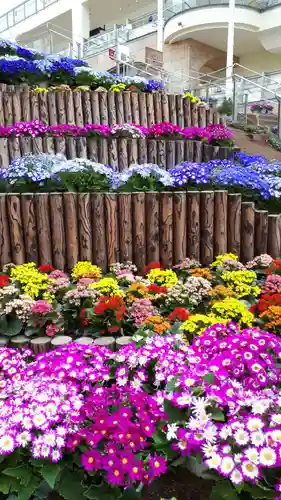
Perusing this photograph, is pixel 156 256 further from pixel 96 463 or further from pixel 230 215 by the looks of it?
pixel 96 463

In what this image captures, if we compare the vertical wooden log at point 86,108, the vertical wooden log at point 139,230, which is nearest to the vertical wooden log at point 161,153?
the vertical wooden log at point 86,108

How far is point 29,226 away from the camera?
128 inches

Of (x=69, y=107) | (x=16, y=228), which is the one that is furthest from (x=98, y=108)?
(x=16, y=228)

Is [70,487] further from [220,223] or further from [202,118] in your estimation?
[202,118]

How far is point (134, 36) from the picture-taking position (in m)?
22.1

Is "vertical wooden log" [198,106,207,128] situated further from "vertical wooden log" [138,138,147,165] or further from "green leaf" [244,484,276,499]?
"green leaf" [244,484,276,499]

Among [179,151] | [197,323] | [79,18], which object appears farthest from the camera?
[79,18]

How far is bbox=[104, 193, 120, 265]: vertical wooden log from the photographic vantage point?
10.8ft

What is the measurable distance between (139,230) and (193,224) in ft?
1.43

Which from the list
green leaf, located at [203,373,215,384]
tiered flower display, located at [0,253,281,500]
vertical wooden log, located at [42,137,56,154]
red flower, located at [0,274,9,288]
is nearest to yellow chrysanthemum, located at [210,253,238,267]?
tiered flower display, located at [0,253,281,500]

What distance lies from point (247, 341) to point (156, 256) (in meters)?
1.77

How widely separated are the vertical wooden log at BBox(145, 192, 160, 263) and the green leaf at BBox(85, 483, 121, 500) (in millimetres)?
2177

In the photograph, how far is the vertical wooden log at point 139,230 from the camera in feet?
10.9

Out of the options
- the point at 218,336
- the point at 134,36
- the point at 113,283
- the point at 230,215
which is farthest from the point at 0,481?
the point at 134,36
